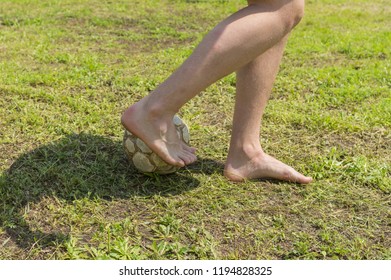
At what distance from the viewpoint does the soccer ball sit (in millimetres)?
2992

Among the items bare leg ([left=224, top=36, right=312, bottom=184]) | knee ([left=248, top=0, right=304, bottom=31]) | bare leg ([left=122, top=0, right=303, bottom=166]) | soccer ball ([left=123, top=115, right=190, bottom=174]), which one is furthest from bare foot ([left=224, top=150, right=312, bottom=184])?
knee ([left=248, top=0, right=304, bottom=31])

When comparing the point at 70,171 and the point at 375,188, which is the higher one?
the point at 70,171

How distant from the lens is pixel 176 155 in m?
2.97

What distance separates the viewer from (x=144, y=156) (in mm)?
3006

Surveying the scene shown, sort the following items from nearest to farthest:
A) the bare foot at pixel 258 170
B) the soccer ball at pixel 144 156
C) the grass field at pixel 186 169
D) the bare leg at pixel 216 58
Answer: the grass field at pixel 186 169 < the bare leg at pixel 216 58 < the soccer ball at pixel 144 156 < the bare foot at pixel 258 170

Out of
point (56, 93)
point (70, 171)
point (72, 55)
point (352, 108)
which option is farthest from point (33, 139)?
point (352, 108)

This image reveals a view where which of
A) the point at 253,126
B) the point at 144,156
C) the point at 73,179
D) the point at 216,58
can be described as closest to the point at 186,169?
the point at 144,156

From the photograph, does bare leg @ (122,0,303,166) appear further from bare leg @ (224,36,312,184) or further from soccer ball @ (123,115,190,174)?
bare leg @ (224,36,312,184)

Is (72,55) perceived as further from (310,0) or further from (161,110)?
(310,0)

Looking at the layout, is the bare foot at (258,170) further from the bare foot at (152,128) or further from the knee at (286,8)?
the knee at (286,8)

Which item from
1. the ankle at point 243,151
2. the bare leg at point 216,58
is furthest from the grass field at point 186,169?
the bare leg at point 216,58

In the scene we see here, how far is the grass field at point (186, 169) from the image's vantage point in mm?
2623

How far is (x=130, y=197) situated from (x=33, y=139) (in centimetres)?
89

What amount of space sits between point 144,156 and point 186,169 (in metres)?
0.32
